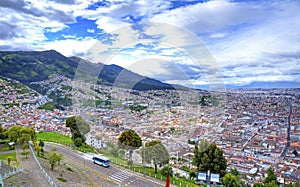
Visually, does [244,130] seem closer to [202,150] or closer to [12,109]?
[202,150]

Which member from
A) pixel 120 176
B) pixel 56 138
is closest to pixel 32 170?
pixel 120 176

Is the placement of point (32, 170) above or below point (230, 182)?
above

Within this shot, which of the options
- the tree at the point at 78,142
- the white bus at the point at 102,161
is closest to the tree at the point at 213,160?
the white bus at the point at 102,161

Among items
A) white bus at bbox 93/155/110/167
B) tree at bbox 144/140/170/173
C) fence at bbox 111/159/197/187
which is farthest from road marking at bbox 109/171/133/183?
tree at bbox 144/140/170/173

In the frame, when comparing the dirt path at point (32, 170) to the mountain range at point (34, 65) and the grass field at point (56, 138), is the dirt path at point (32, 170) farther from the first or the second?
the mountain range at point (34, 65)

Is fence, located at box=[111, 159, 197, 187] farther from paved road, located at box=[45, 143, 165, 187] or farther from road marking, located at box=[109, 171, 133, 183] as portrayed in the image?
road marking, located at box=[109, 171, 133, 183]

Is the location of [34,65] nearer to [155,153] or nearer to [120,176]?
[155,153]

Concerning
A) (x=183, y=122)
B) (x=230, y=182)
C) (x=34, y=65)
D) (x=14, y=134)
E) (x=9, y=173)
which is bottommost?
(x=230, y=182)
